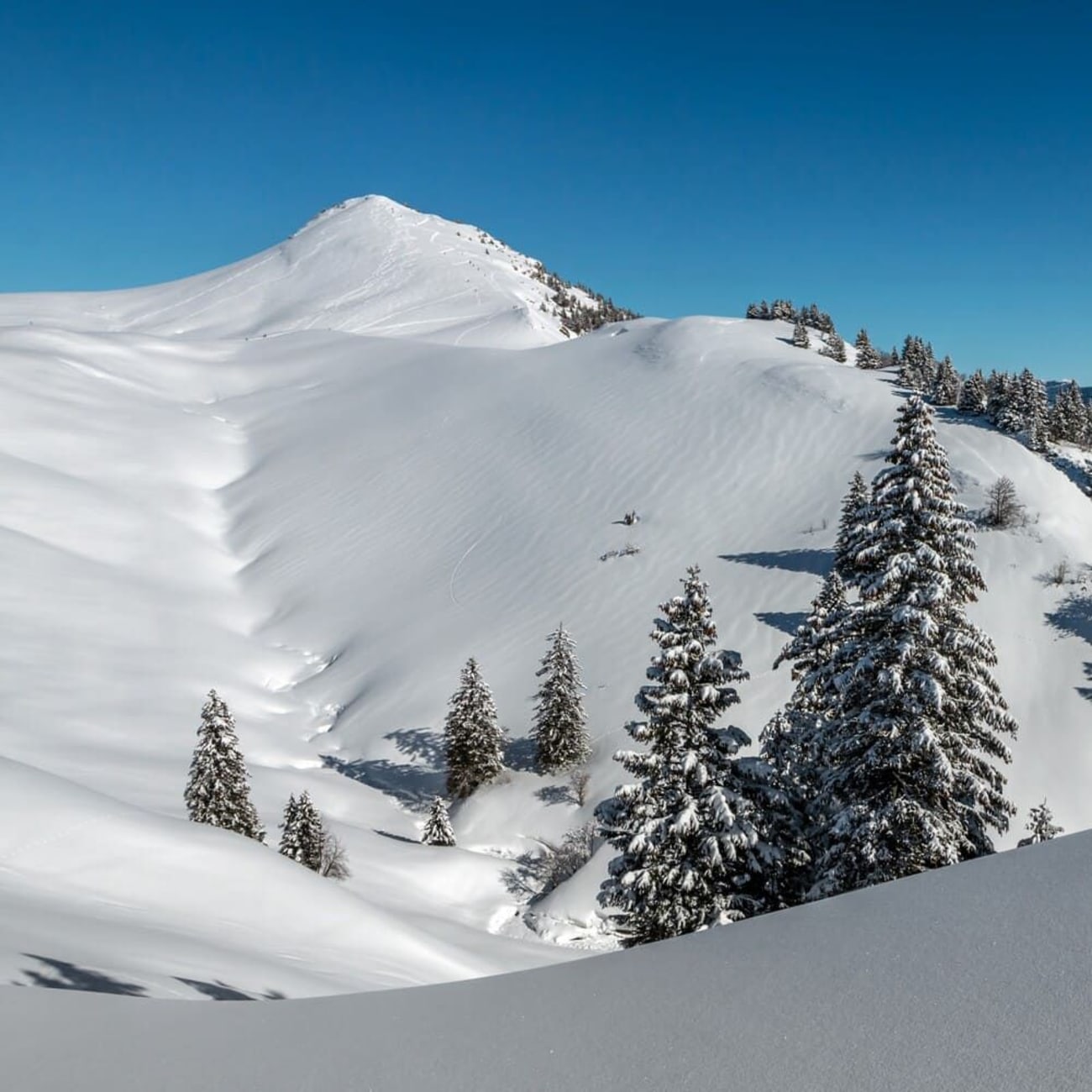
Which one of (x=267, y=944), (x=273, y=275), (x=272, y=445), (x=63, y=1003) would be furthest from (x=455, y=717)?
(x=273, y=275)

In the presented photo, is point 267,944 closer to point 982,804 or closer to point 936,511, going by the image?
point 982,804

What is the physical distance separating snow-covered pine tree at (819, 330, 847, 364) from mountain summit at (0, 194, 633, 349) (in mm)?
42855

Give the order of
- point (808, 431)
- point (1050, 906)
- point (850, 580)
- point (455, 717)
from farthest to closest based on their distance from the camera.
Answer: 1. point (808, 431)
2. point (455, 717)
3. point (850, 580)
4. point (1050, 906)

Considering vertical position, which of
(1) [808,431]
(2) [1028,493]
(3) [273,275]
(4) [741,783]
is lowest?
(4) [741,783]

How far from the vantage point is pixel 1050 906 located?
3344 mm

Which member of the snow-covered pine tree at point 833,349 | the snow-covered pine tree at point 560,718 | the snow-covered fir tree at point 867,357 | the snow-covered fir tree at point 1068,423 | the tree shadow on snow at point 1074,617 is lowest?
the snow-covered pine tree at point 560,718

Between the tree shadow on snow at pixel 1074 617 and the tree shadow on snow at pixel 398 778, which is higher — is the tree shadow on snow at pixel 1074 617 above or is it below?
above

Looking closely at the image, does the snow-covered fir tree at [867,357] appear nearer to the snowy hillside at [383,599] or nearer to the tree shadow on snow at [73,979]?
the snowy hillside at [383,599]

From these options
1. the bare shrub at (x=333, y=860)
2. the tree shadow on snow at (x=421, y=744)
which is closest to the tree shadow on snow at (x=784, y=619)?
the tree shadow on snow at (x=421, y=744)

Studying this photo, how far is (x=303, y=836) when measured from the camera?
2105 centimetres

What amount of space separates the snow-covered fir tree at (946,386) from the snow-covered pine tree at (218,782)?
54243 millimetres

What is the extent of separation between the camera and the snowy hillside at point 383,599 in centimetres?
1183

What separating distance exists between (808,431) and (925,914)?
5006 centimetres

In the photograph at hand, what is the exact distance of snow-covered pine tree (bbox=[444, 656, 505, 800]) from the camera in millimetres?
30375
